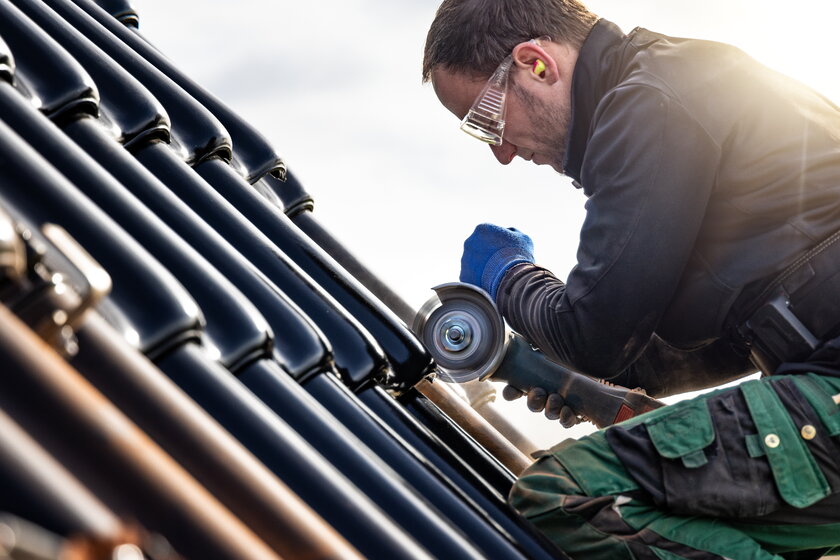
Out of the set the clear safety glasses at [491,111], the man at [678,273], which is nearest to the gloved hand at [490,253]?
the man at [678,273]

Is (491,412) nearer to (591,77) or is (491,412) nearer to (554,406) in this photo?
(554,406)

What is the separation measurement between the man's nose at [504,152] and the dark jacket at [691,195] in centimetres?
65

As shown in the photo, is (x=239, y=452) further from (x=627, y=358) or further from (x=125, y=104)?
(x=627, y=358)

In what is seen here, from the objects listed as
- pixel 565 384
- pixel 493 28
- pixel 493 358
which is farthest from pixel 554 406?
pixel 493 28

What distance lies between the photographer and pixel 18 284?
1.01 m

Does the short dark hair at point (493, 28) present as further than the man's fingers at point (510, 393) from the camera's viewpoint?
No

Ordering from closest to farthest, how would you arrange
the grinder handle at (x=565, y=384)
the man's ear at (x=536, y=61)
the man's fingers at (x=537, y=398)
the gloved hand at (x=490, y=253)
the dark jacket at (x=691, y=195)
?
the dark jacket at (x=691, y=195) → the man's ear at (x=536, y=61) → the gloved hand at (x=490, y=253) → the grinder handle at (x=565, y=384) → the man's fingers at (x=537, y=398)

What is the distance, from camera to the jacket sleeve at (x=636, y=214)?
2.89m

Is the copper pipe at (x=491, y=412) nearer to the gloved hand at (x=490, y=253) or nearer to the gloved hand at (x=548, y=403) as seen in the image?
the gloved hand at (x=548, y=403)

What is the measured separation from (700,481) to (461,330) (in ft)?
4.25

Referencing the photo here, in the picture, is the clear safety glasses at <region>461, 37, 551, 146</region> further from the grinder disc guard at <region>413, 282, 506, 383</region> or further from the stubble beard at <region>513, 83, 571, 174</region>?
the grinder disc guard at <region>413, 282, 506, 383</region>

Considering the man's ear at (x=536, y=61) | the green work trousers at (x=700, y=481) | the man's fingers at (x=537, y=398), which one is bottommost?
the man's fingers at (x=537, y=398)

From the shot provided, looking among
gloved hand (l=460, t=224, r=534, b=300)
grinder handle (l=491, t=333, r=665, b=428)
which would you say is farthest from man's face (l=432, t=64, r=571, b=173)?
grinder handle (l=491, t=333, r=665, b=428)

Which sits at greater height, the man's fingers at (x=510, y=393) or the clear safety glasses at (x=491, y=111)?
the clear safety glasses at (x=491, y=111)
